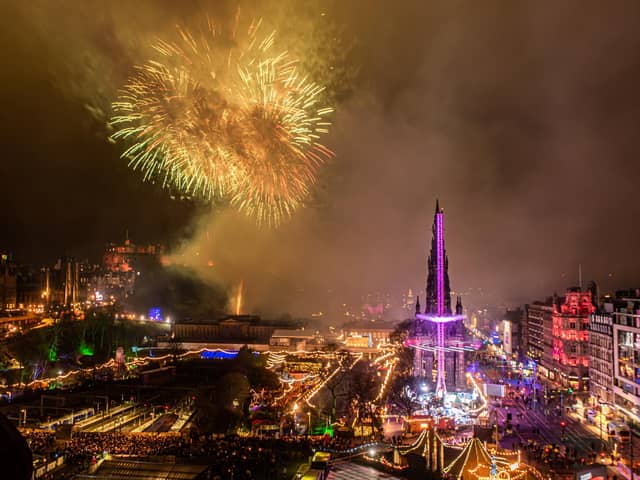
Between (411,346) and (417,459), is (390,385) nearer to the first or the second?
(411,346)

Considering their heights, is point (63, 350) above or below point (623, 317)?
below

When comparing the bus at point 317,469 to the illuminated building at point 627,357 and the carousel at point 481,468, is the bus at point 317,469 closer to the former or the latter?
the carousel at point 481,468

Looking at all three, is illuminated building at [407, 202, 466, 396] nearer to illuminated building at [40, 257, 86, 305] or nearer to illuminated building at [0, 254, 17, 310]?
illuminated building at [0, 254, 17, 310]

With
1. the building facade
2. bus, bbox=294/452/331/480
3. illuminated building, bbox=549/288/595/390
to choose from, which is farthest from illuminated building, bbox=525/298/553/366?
bus, bbox=294/452/331/480

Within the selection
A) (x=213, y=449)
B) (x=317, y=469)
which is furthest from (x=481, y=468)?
(x=213, y=449)

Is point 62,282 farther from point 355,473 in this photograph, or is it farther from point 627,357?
point 627,357

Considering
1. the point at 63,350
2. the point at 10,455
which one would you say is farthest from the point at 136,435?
the point at 63,350
